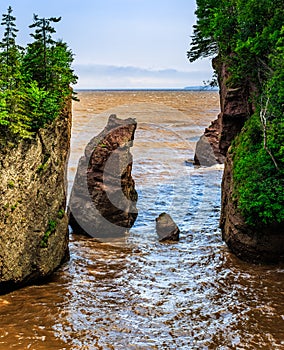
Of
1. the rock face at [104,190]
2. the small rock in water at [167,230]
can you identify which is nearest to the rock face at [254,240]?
the small rock in water at [167,230]

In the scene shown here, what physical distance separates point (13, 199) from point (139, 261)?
5.38 metres

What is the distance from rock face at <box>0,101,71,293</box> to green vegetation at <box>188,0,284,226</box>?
5.87 metres

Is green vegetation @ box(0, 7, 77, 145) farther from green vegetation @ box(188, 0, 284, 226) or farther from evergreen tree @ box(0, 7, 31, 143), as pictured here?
green vegetation @ box(188, 0, 284, 226)

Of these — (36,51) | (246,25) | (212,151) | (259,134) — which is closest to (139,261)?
(259,134)

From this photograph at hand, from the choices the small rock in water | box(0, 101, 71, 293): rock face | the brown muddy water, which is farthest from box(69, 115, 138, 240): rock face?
box(0, 101, 71, 293): rock face

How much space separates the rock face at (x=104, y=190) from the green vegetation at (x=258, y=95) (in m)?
4.74

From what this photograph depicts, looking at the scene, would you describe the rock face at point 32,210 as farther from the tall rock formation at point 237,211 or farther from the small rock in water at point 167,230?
the tall rock formation at point 237,211

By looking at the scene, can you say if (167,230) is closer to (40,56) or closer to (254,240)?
(254,240)

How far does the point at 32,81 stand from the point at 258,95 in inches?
331

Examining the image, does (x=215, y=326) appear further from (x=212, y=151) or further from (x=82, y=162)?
(x=212, y=151)

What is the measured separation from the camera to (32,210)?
11.5 m

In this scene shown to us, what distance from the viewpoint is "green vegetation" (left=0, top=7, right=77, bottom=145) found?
10.8 m

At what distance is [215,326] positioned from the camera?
969 centimetres

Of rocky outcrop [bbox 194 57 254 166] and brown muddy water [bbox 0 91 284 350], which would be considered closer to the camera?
brown muddy water [bbox 0 91 284 350]
